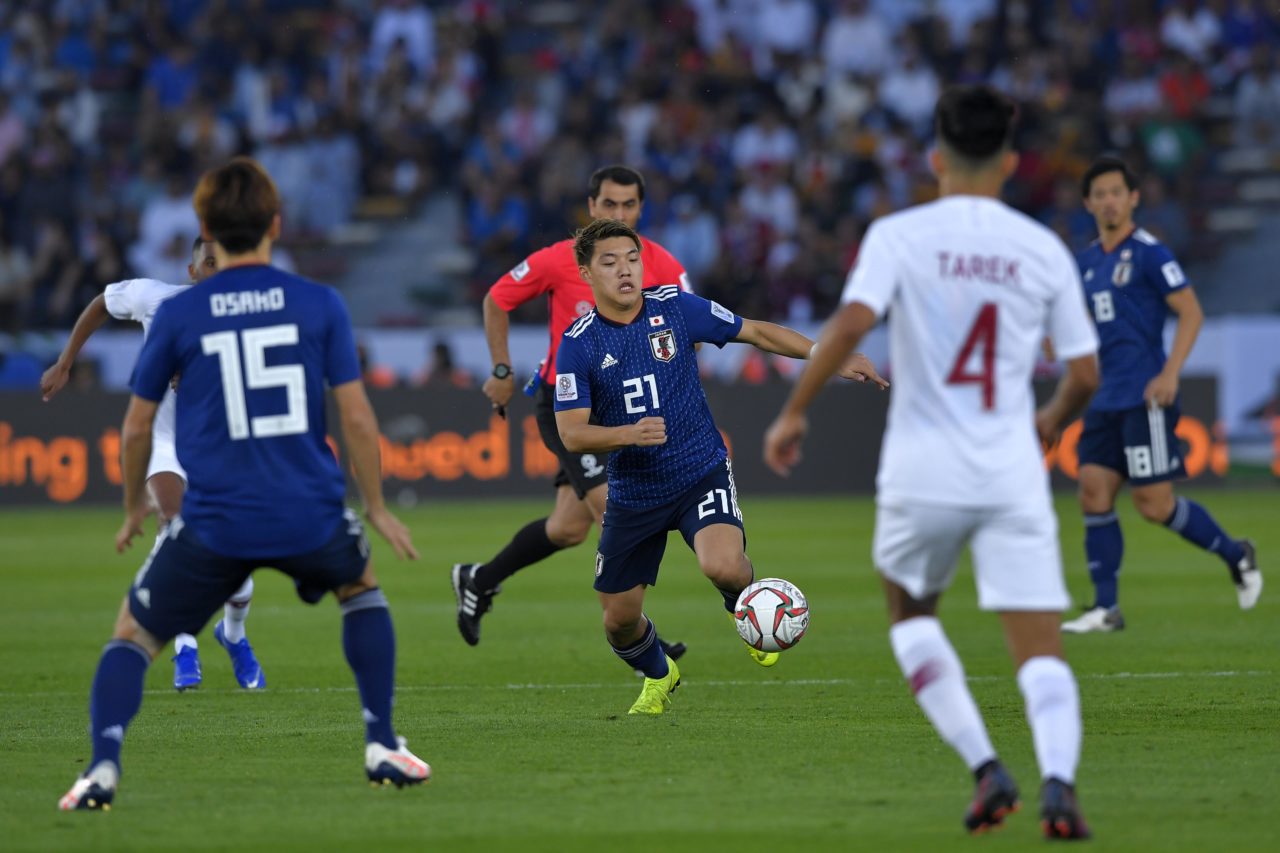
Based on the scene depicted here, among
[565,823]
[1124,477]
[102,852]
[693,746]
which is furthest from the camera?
[1124,477]

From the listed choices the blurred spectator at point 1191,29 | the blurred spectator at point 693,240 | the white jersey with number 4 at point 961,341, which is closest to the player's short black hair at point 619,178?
the white jersey with number 4 at point 961,341

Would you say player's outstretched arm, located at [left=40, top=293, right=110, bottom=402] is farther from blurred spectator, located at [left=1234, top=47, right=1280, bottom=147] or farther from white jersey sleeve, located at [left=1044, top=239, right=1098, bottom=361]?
blurred spectator, located at [left=1234, top=47, right=1280, bottom=147]

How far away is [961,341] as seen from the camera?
5566mm

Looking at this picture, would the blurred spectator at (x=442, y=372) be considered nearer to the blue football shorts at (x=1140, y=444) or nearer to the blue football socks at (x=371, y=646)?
the blue football shorts at (x=1140, y=444)

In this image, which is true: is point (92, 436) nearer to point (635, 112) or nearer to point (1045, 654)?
point (635, 112)

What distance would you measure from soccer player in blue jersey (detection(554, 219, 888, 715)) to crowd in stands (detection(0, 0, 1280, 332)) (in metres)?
16.0

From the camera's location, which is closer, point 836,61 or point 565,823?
point 565,823

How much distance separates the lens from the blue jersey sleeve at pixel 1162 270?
1100 centimetres

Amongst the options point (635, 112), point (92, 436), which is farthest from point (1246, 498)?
point (92, 436)

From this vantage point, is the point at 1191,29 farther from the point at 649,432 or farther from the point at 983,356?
the point at 983,356

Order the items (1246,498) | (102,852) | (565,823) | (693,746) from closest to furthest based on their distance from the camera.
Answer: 1. (102,852)
2. (565,823)
3. (693,746)
4. (1246,498)

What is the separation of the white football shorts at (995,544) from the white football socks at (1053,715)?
0.59 feet

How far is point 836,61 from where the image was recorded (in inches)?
1091

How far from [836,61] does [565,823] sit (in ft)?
75.4
